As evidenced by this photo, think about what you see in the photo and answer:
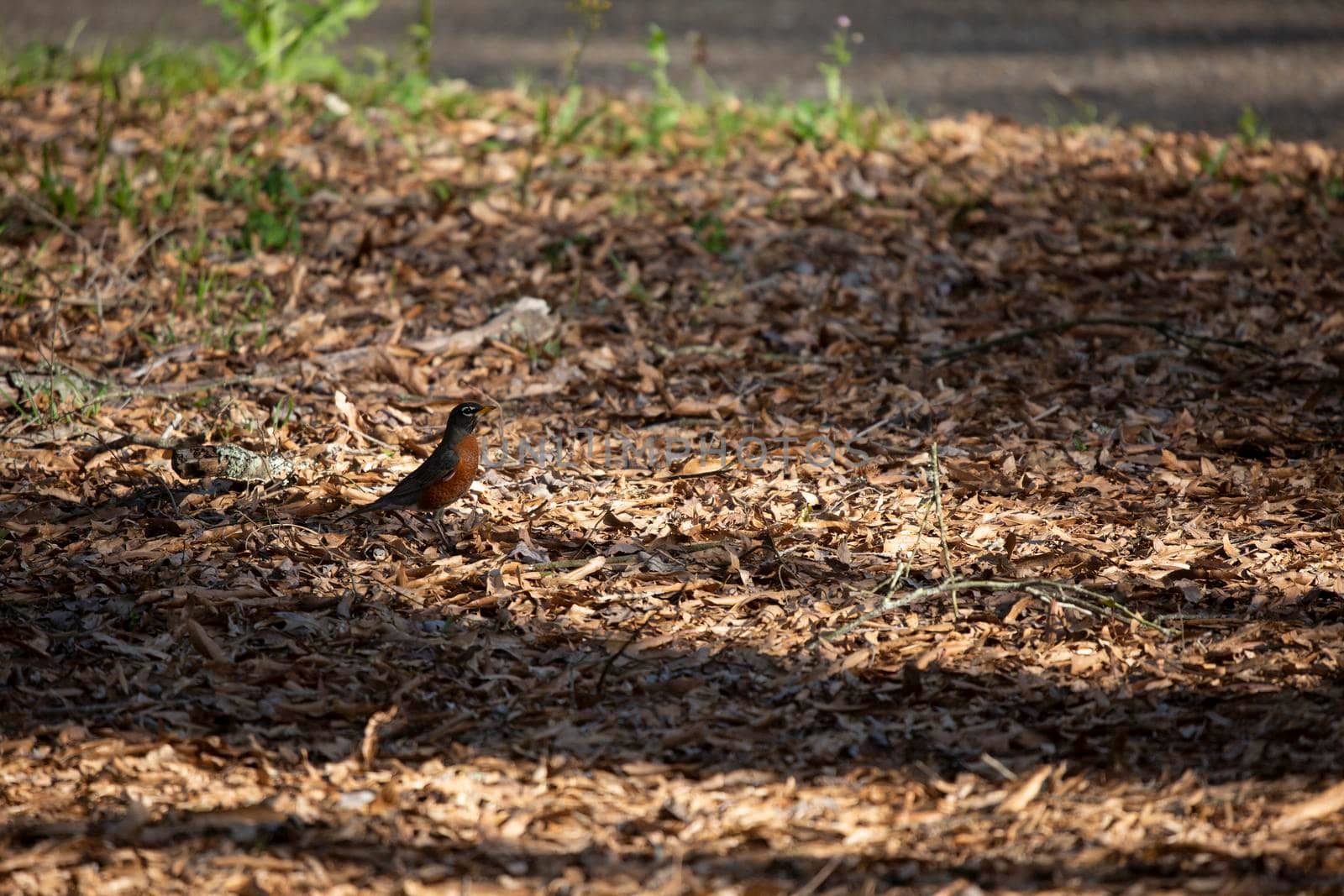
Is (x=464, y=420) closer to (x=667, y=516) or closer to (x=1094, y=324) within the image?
(x=667, y=516)

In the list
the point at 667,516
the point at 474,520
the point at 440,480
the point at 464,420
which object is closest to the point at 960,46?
the point at 667,516

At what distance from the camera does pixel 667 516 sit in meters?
4.62

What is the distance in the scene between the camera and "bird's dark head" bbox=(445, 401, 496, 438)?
4.49m

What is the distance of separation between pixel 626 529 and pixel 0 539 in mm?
2062

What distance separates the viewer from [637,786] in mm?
3191

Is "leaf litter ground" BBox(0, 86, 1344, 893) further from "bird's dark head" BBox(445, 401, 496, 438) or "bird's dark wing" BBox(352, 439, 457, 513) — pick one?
"bird's dark head" BBox(445, 401, 496, 438)

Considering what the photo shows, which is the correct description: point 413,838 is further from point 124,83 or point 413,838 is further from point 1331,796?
point 124,83

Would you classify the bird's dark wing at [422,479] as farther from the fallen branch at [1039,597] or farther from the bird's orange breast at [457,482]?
the fallen branch at [1039,597]

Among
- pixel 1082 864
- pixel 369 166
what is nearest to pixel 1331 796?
pixel 1082 864

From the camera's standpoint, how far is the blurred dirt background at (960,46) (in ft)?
30.8

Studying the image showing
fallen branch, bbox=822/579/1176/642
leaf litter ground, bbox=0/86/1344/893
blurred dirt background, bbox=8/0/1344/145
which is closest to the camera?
leaf litter ground, bbox=0/86/1344/893

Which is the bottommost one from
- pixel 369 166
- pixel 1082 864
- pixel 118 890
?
pixel 118 890

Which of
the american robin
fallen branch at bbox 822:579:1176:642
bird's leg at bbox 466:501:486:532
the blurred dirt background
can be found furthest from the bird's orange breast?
the blurred dirt background

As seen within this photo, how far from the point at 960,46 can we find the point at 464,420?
25.5 feet
